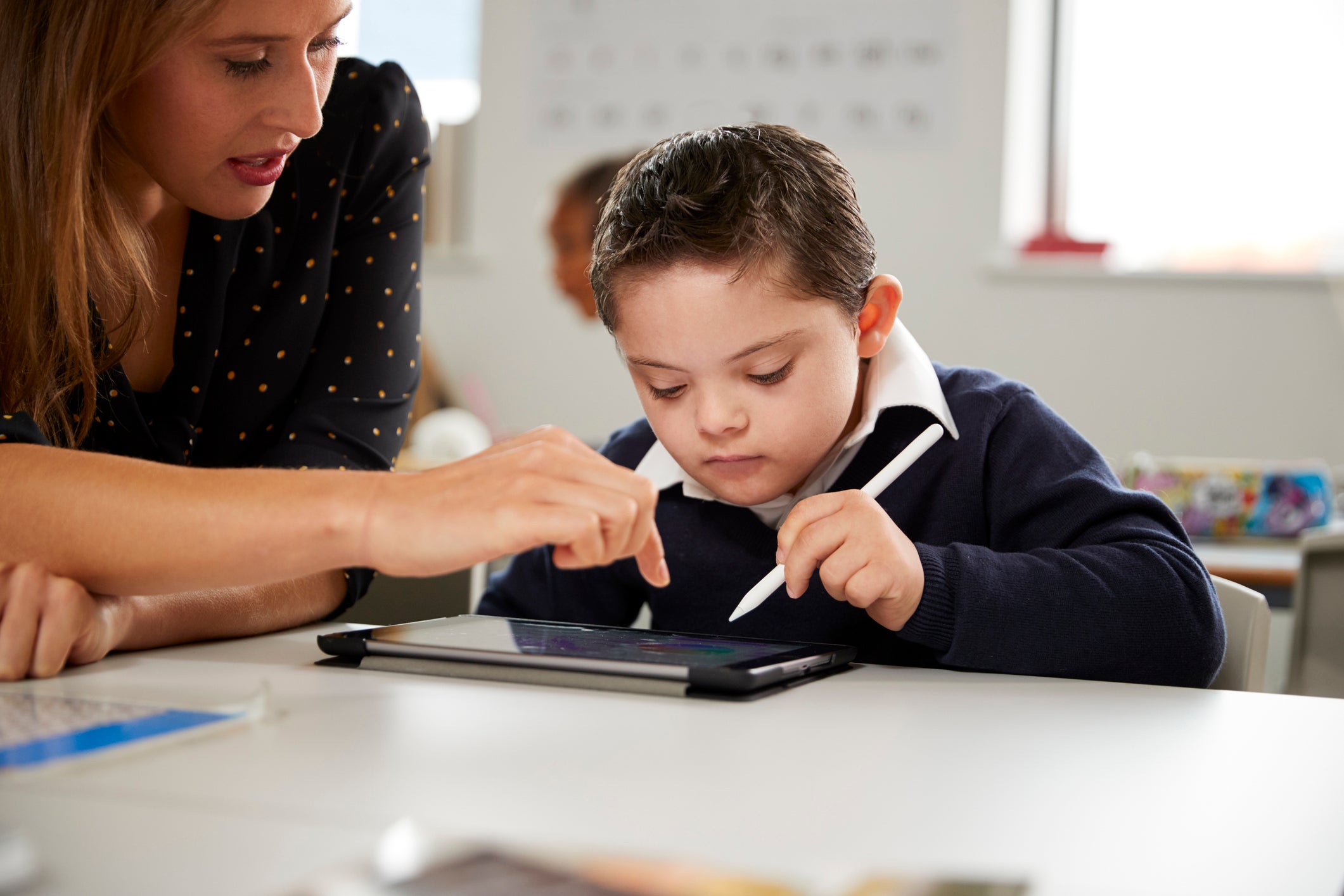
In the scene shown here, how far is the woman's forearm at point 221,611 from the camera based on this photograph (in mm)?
805

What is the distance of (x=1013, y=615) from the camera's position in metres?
0.86

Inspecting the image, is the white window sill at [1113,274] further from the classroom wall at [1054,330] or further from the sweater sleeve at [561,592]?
the sweater sleeve at [561,592]

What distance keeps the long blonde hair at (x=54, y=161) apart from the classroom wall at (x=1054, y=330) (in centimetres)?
243

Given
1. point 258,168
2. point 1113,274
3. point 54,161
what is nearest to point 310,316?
point 258,168

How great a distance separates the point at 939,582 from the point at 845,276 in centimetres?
32

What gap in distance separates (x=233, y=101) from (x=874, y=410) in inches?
22.2

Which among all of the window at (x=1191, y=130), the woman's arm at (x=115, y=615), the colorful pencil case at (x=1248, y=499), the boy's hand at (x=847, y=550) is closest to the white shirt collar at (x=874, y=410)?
the boy's hand at (x=847, y=550)

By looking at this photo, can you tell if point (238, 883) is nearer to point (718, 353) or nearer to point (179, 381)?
point (718, 353)

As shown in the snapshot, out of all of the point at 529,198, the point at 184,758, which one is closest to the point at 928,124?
the point at 529,198

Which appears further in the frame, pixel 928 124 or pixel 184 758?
pixel 928 124

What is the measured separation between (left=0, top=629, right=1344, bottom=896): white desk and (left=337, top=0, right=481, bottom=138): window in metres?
3.09

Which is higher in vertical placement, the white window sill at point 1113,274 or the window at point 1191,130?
the window at point 1191,130

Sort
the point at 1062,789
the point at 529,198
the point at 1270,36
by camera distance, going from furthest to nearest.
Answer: the point at 529,198
the point at 1270,36
the point at 1062,789

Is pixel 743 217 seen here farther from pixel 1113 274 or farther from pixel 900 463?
pixel 1113 274
